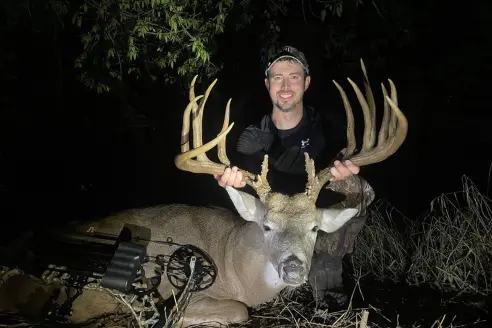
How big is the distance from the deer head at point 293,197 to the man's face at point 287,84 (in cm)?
95

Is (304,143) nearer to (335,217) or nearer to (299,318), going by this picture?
(335,217)

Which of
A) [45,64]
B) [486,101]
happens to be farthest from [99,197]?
[486,101]

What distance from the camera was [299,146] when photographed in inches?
176

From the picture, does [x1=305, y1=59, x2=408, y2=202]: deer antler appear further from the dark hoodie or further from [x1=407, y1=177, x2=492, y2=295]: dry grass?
[x1=407, y1=177, x2=492, y2=295]: dry grass

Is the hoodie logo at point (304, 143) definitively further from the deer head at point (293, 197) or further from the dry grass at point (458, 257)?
the dry grass at point (458, 257)

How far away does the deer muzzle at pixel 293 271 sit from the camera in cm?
310

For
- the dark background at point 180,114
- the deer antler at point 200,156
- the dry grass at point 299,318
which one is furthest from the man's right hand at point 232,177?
the dark background at point 180,114

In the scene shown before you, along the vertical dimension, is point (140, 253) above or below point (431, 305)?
above

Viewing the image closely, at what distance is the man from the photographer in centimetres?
403

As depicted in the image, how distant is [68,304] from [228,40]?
5.00 metres

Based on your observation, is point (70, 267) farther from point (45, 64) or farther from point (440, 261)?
point (45, 64)

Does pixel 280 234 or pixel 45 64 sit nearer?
pixel 280 234

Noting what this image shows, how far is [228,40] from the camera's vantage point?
7211 mm


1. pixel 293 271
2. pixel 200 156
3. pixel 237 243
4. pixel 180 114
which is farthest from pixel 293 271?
pixel 180 114
